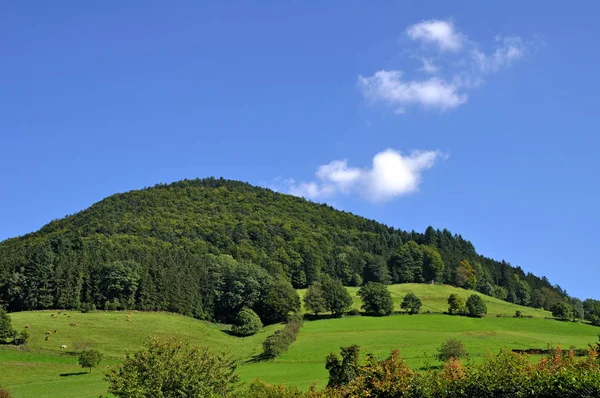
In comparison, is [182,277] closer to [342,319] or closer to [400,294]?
[342,319]

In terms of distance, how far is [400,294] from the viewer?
557ft

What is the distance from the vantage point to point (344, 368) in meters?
57.1

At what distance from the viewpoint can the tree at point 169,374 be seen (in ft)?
99.2

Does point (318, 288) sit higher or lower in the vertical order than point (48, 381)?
higher

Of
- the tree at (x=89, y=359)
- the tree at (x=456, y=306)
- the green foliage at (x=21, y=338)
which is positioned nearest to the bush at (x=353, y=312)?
the tree at (x=456, y=306)

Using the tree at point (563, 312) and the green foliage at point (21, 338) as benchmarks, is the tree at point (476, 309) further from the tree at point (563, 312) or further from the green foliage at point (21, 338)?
the green foliage at point (21, 338)

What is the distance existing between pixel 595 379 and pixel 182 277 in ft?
412

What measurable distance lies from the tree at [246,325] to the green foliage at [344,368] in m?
56.4

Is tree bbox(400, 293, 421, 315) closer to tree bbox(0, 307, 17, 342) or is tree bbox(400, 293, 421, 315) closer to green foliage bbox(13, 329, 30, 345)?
green foliage bbox(13, 329, 30, 345)

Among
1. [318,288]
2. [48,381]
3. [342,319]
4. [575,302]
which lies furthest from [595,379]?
[575,302]

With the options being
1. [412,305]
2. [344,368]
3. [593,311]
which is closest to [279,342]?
[344,368]

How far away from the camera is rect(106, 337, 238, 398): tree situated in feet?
99.2

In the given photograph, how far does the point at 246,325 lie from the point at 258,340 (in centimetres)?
Result: 952

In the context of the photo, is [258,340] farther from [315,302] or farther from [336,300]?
[336,300]
